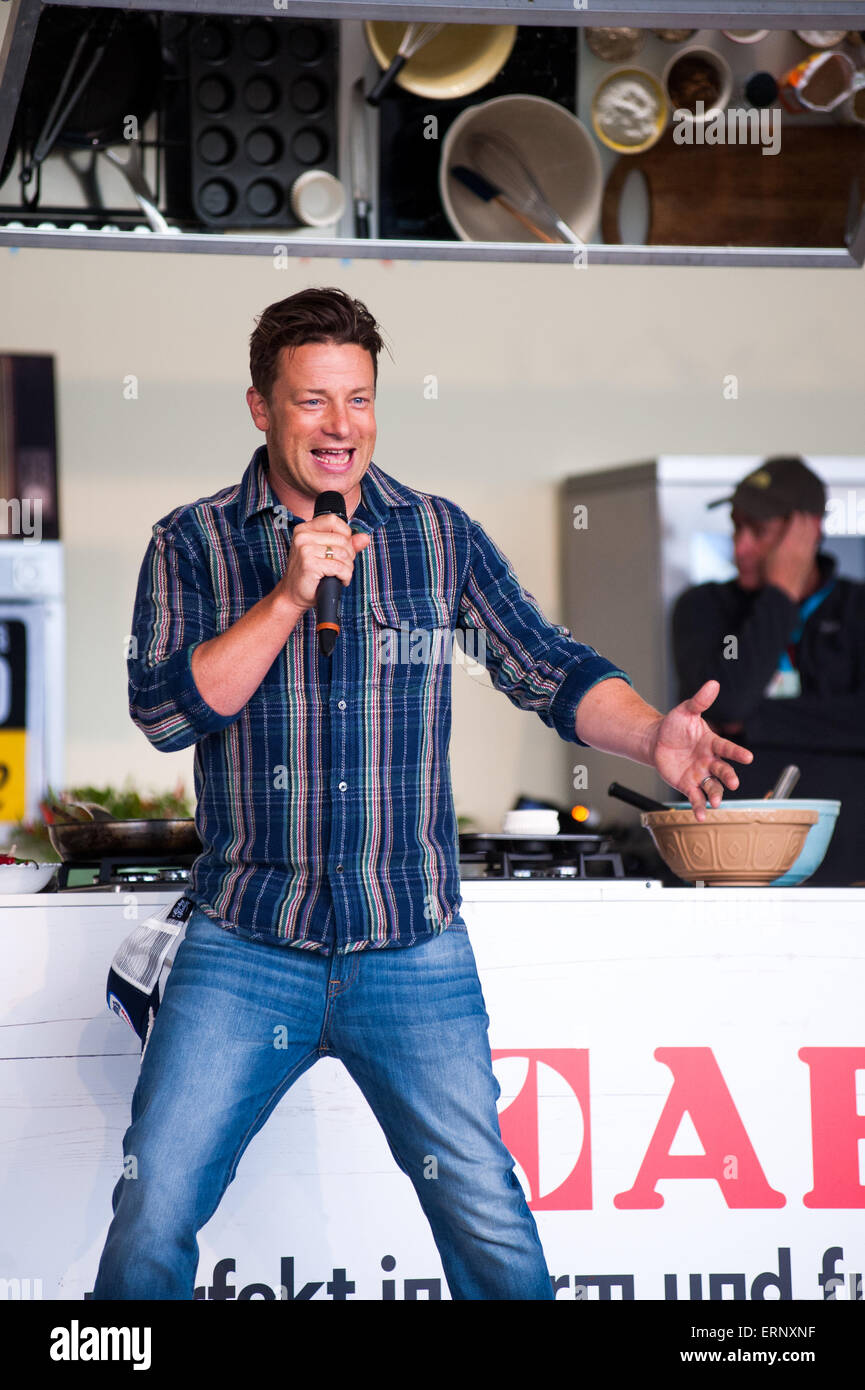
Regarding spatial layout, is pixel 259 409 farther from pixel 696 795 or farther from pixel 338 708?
pixel 696 795

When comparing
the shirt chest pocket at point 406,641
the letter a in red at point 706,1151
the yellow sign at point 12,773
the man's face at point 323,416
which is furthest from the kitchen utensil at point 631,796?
the yellow sign at point 12,773

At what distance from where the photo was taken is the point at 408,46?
3.39m

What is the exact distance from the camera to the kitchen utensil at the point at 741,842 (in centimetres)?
217

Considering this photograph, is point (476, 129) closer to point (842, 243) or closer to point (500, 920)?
point (842, 243)

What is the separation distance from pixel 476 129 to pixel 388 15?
1185 mm

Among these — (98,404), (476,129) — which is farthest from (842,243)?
(98,404)

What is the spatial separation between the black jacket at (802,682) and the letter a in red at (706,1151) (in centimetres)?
150

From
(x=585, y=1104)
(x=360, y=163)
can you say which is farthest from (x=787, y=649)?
(x=585, y=1104)

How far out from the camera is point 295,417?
5.71ft

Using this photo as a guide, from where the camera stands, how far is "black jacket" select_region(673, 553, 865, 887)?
3.57 meters

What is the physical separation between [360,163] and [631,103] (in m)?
0.75

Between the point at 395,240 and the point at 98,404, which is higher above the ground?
the point at 395,240

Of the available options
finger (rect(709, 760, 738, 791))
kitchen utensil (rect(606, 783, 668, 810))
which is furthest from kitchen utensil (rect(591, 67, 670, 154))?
finger (rect(709, 760, 738, 791))

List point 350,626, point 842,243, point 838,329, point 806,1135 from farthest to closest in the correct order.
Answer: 1. point 838,329
2. point 842,243
3. point 806,1135
4. point 350,626
